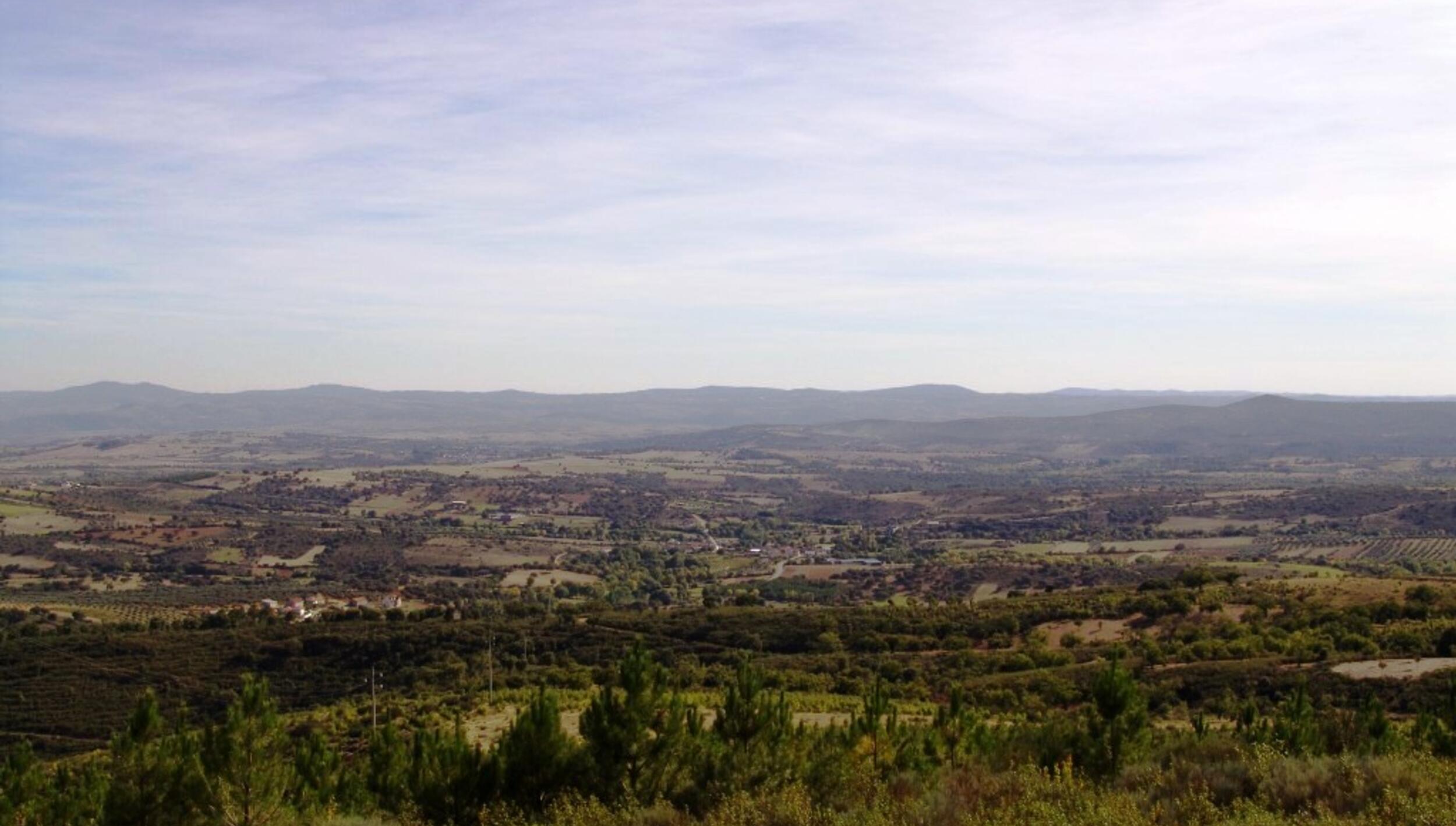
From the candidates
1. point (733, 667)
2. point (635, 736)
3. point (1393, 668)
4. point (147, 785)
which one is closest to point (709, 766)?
point (635, 736)

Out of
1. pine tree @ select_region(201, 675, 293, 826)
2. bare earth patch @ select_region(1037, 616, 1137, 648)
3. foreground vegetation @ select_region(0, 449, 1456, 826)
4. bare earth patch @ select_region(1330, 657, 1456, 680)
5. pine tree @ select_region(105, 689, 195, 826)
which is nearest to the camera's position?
foreground vegetation @ select_region(0, 449, 1456, 826)

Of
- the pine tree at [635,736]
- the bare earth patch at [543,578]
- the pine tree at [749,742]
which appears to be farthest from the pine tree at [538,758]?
the bare earth patch at [543,578]

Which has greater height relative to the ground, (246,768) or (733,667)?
(246,768)

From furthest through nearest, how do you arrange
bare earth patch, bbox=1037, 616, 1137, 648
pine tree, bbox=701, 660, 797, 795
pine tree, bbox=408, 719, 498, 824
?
bare earth patch, bbox=1037, 616, 1137, 648
pine tree, bbox=408, 719, 498, 824
pine tree, bbox=701, 660, 797, 795

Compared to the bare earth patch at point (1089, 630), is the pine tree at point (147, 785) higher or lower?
higher

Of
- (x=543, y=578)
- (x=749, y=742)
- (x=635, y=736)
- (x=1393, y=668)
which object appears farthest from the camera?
(x=543, y=578)

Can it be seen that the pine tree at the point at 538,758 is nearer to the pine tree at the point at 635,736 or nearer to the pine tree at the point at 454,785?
the pine tree at the point at 454,785

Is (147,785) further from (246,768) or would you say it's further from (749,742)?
(749,742)

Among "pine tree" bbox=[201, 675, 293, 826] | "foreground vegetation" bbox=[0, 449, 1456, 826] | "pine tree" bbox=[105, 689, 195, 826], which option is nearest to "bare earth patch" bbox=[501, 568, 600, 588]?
"foreground vegetation" bbox=[0, 449, 1456, 826]

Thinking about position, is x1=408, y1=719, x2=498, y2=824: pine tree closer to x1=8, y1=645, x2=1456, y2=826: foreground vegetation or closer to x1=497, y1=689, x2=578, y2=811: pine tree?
x1=8, y1=645, x2=1456, y2=826: foreground vegetation

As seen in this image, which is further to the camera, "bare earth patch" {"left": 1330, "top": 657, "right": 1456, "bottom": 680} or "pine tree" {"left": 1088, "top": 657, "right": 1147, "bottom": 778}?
"bare earth patch" {"left": 1330, "top": 657, "right": 1456, "bottom": 680}

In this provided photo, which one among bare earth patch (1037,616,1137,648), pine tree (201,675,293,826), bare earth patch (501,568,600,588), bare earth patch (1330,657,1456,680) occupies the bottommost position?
bare earth patch (501,568,600,588)

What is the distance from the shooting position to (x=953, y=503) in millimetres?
136000

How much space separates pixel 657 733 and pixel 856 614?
34.5 m
